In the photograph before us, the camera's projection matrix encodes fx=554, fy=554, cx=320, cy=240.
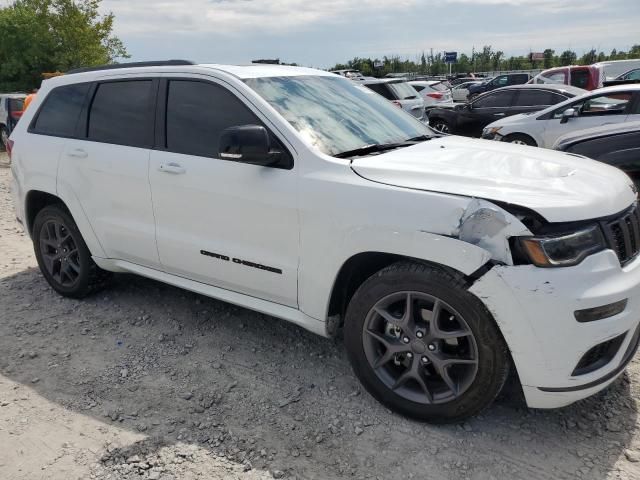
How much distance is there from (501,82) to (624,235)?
2610 centimetres

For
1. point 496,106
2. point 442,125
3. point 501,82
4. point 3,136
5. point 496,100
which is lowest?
point 442,125

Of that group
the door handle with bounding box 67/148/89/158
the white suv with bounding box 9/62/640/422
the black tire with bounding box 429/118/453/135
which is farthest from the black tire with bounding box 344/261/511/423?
the black tire with bounding box 429/118/453/135

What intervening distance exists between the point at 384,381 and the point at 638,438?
1265 millimetres

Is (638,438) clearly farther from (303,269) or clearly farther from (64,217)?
(64,217)

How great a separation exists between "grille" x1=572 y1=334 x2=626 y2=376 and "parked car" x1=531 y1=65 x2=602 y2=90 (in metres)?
15.5

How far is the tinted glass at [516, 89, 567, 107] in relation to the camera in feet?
38.2

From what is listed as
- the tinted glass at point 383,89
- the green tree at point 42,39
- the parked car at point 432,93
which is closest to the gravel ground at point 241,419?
the tinted glass at point 383,89

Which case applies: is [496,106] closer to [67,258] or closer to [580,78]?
[580,78]

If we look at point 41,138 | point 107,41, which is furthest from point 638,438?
point 107,41

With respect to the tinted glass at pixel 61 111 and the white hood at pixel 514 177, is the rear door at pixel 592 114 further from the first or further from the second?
the tinted glass at pixel 61 111

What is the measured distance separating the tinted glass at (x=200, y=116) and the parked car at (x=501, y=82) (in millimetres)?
23270

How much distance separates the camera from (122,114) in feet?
13.1

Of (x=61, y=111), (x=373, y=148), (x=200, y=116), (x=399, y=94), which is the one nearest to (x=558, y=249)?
(x=373, y=148)

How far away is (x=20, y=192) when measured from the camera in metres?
4.74
